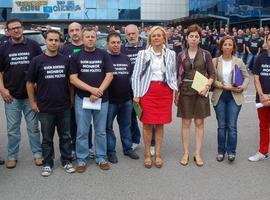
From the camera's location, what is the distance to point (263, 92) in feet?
19.5

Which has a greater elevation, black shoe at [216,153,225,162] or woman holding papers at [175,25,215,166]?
woman holding papers at [175,25,215,166]

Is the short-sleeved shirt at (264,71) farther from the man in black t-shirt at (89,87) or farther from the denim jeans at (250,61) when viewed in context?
the denim jeans at (250,61)

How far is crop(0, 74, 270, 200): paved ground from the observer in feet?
16.0

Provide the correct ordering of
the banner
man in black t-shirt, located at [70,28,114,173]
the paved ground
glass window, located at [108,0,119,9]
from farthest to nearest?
glass window, located at [108,0,119,9] → the banner → man in black t-shirt, located at [70,28,114,173] → the paved ground

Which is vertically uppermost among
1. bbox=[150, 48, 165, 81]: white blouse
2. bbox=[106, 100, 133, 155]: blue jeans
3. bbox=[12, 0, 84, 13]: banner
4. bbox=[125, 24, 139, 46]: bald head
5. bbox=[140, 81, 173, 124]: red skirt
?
bbox=[12, 0, 84, 13]: banner

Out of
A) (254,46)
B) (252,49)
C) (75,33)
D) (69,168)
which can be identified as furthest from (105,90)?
(254,46)

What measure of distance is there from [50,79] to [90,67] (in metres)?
0.52

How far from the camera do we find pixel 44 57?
5434 millimetres

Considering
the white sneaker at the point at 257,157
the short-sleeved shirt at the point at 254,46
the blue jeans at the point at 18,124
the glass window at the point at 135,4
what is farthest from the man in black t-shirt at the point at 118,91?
the glass window at the point at 135,4

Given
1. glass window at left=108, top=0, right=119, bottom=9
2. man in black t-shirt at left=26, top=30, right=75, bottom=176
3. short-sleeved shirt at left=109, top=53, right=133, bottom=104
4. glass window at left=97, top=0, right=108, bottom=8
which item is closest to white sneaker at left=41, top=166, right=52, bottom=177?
man in black t-shirt at left=26, top=30, right=75, bottom=176

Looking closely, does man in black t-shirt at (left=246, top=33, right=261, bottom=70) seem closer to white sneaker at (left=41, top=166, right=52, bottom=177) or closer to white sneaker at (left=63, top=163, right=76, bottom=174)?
white sneaker at (left=63, top=163, right=76, bottom=174)

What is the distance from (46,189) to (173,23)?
47.7m

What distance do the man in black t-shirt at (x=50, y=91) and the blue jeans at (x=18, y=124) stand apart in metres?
0.33

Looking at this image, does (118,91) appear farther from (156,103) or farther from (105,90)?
(156,103)
